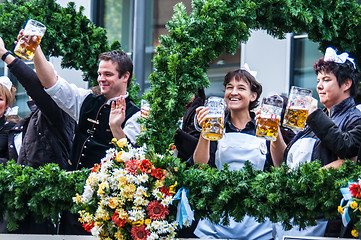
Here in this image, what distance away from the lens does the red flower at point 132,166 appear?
139 inches

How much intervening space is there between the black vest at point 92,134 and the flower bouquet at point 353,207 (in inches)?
81.2

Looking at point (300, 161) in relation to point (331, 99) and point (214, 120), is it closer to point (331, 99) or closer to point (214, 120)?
point (331, 99)

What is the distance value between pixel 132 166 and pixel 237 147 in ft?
3.64

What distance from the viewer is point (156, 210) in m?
3.48

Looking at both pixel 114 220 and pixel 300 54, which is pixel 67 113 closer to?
pixel 114 220

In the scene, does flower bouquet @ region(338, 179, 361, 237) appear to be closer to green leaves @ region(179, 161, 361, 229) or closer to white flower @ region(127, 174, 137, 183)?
green leaves @ region(179, 161, 361, 229)

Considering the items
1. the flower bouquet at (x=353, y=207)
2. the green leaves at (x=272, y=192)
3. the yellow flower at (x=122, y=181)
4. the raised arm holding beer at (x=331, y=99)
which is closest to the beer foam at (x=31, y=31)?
the yellow flower at (x=122, y=181)

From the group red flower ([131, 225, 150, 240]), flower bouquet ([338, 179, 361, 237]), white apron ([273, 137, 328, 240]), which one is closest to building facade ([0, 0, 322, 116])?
white apron ([273, 137, 328, 240])

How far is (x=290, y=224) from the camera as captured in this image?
342cm

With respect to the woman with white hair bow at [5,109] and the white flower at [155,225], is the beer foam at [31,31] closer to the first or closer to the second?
the woman with white hair bow at [5,109]

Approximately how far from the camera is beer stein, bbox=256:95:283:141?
3.71 m

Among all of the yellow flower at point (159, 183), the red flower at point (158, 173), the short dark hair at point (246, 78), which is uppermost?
the short dark hair at point (246, 78)

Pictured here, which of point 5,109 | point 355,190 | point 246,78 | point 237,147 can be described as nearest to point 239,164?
point 237,147

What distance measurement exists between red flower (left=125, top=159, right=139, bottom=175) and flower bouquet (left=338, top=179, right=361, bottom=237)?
3.51ft
